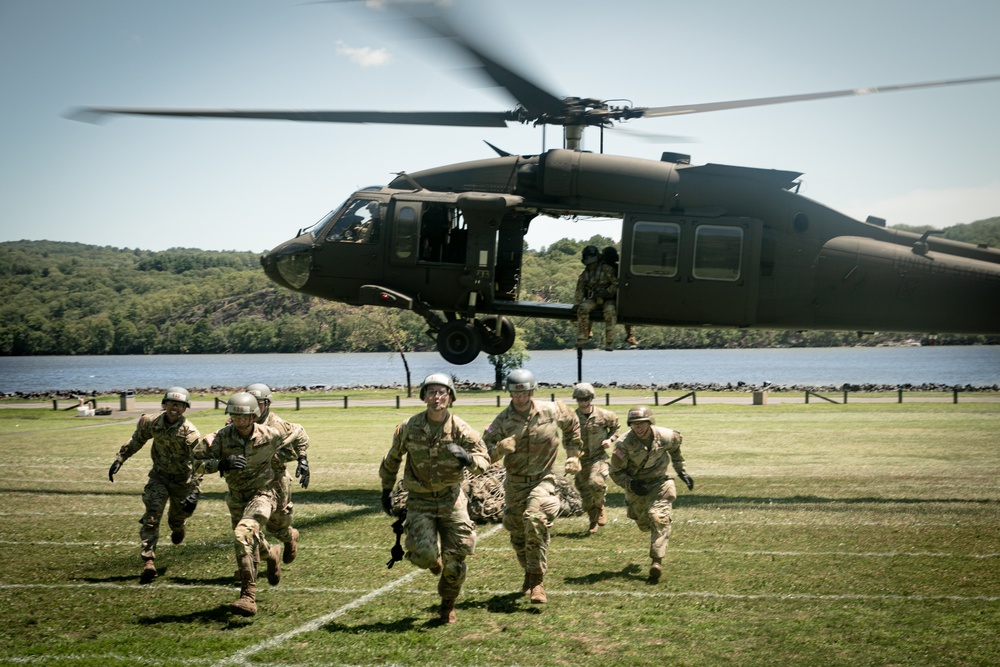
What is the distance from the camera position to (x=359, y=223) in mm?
15680

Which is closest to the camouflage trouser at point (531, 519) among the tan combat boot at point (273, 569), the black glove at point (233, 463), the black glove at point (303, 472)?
the black glove at point (303, 472)

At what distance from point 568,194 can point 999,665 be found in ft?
33.2

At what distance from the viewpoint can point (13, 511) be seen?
1327cm

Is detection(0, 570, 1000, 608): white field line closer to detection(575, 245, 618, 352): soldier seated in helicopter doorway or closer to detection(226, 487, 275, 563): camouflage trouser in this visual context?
detection(226, 487, 275, 563): camouflage trouser

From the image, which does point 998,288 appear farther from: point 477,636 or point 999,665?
point 477,636

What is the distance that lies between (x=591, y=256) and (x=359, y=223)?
414cm

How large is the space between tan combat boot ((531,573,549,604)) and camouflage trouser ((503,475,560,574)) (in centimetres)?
5

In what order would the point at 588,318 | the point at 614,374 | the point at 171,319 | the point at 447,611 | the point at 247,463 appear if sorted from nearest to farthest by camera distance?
the point at 447,611
the point at 247,463
the point at 588,318
the point at 614,374
the point at 171,319

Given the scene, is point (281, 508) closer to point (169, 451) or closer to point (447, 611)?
point (169, 451)

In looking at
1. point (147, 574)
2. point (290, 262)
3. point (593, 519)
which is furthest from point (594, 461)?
point (290, 262)

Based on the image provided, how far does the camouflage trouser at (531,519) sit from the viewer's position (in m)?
8.45

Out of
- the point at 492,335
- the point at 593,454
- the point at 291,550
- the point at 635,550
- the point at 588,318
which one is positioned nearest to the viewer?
the point at 291,550

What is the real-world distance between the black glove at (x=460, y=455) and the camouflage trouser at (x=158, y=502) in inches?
148

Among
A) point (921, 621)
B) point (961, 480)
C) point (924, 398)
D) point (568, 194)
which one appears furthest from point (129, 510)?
point (924, 398)
